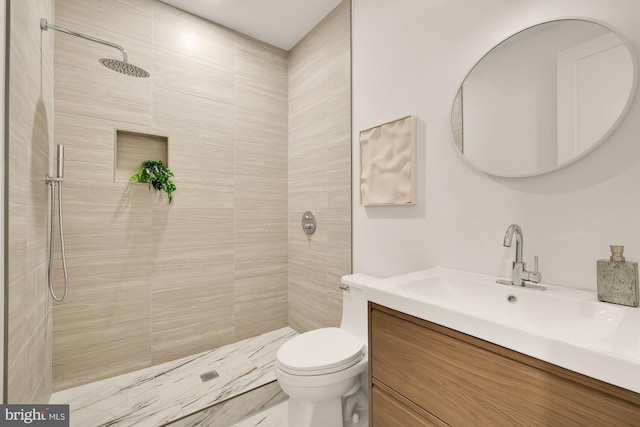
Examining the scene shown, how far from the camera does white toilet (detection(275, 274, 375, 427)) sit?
4.26 feet

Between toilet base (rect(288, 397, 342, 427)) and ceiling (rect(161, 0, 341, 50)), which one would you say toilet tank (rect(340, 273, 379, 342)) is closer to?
toilet base (rect(288, 397, 342, 427))

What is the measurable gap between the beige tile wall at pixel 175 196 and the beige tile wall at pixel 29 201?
7.5 inches

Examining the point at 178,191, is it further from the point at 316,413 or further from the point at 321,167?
the point at 316,413

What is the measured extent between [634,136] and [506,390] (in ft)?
3.02

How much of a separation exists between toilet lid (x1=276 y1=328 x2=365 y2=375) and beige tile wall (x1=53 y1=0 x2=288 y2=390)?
1.02 metres

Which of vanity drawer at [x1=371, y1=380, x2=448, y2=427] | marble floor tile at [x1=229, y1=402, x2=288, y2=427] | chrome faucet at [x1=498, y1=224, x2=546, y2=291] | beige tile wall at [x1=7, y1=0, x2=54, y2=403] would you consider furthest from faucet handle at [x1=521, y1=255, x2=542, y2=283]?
beige tile wall at [x1=7, y1=0, x2=54, y2=403]

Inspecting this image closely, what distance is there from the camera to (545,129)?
1132mm

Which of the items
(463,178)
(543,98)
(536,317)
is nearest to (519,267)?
(536,317)

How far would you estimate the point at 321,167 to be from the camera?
88.5 inches

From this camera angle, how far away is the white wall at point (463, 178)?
97cm

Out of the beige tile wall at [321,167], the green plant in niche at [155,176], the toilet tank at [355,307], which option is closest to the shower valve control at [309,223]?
the beige tile wall at [321,167]

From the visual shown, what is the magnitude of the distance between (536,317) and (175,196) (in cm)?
217

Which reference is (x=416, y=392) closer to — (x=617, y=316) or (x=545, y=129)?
(x=617, y=316)

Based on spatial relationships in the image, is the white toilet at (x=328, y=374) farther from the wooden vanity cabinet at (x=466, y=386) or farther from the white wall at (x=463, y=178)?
the white wall at (x=463, y=178)
